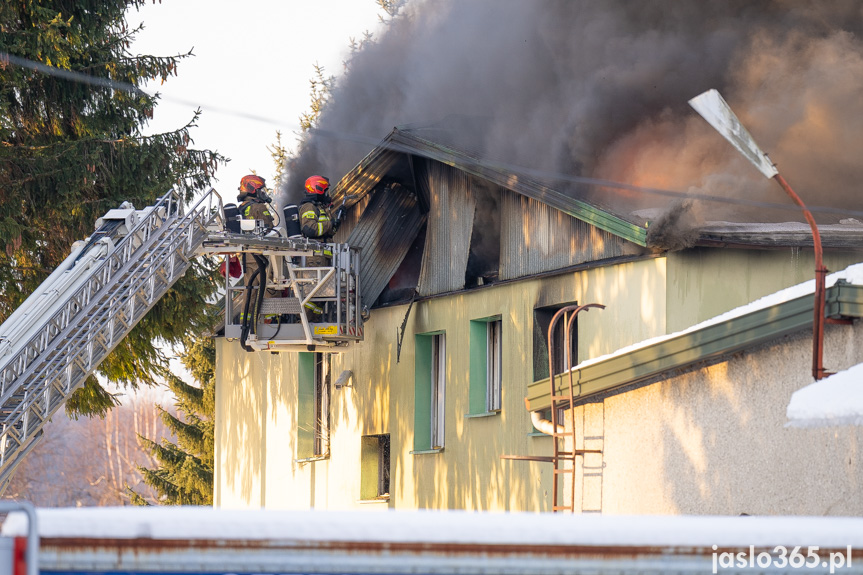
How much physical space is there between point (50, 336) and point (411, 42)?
1429cm

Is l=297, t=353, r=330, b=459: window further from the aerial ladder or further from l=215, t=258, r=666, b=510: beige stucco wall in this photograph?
the aerial ladder

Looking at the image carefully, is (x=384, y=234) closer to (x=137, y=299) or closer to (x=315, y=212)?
(x=315, y=212)

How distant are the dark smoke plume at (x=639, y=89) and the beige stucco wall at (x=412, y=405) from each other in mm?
1567

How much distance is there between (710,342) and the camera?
725 cm

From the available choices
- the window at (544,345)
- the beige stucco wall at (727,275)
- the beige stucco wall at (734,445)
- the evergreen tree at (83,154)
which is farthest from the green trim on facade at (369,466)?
the beige stucco wall at (734,445)

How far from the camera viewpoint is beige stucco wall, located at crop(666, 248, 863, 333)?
10.8 metres

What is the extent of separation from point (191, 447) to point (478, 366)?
1800 centimetres

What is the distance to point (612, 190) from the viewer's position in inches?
559

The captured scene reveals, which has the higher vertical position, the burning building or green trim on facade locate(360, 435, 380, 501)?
the burning building

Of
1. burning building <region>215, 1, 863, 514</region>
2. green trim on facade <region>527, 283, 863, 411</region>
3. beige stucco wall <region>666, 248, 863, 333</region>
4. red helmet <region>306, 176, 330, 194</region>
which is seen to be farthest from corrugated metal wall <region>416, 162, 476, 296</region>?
green trim on facade <region>527, 283, 863, 411</region>

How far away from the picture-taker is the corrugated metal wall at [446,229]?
589 inches

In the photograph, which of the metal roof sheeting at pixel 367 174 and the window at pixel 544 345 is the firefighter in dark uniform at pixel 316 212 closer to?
the metal roof sheeting at pixel 367 174

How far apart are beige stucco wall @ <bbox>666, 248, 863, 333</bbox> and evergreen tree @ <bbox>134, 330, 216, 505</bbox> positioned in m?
20.1

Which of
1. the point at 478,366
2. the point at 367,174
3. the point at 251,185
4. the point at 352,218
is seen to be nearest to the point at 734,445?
the point at 478,366
